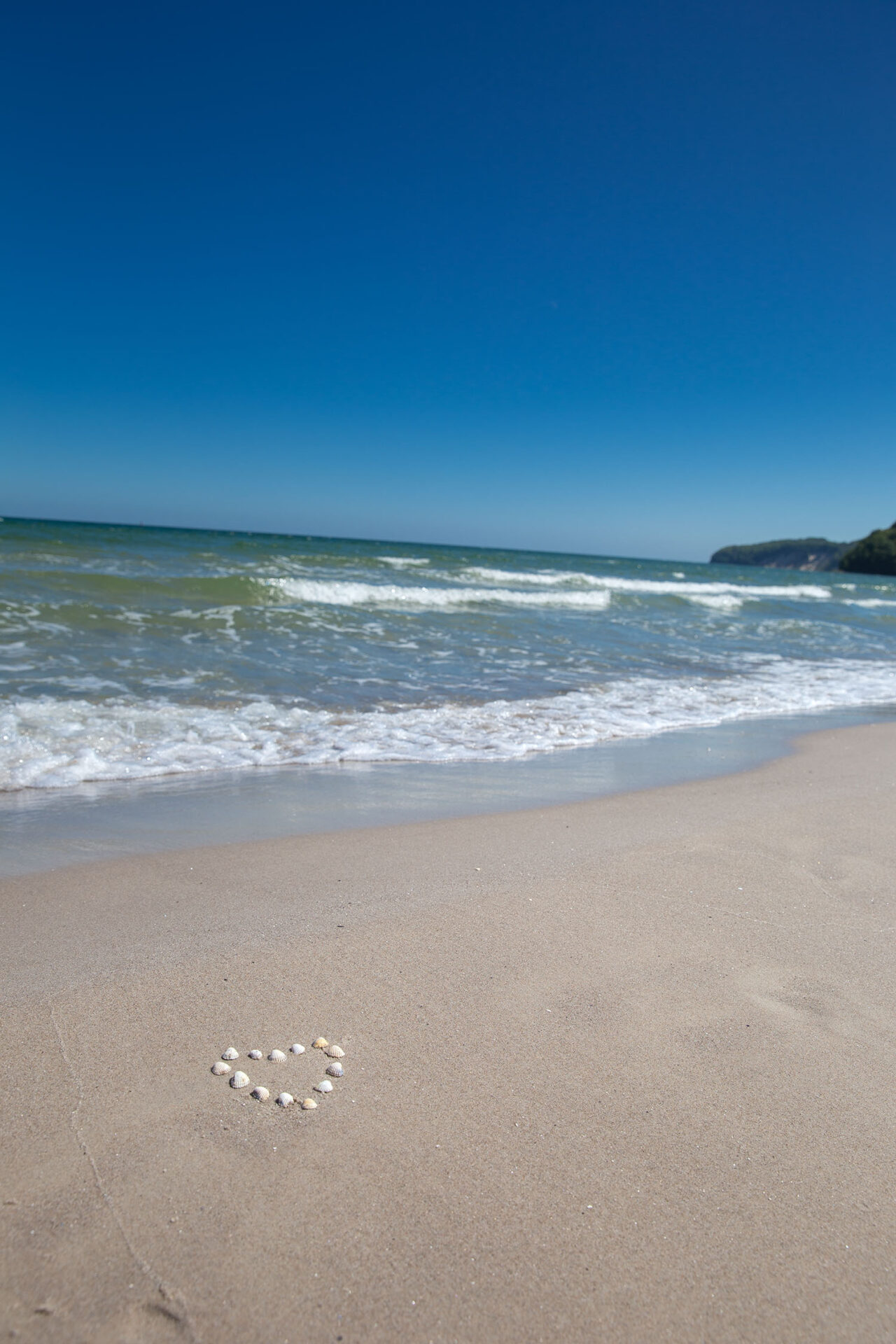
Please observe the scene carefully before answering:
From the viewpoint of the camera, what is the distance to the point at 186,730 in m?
5.03

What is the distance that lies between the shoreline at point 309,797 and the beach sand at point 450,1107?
337 mm

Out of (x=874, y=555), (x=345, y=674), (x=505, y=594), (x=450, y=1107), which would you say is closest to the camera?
(x=450, y=1107)

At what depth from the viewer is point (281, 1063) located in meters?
1.81

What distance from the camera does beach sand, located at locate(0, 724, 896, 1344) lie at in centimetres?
128

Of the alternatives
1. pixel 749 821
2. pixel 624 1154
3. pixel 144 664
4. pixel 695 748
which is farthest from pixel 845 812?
pixel 144 664

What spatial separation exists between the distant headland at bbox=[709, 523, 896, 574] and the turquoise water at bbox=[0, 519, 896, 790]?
64647mm

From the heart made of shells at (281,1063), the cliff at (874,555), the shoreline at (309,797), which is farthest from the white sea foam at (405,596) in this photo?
the cliff at (874,555)

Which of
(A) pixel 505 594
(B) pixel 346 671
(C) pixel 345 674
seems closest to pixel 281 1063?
(C) pixel 345 674

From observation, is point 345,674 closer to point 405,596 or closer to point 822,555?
point 405,596

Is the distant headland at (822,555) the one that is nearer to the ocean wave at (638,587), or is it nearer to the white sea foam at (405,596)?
the ocean wave at (638,587)

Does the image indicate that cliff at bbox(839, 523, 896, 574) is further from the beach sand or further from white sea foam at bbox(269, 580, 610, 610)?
the beach sand

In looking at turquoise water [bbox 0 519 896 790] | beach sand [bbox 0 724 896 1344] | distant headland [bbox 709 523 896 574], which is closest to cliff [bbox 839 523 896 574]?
distant headland [bbox 709 523 896 574]

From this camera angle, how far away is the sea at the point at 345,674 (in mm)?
4789

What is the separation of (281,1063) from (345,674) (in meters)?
5.70
